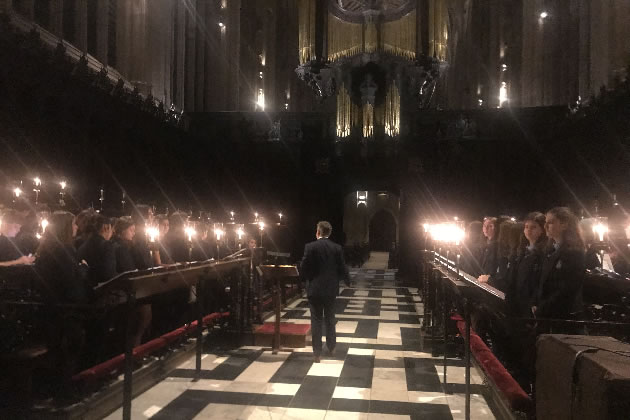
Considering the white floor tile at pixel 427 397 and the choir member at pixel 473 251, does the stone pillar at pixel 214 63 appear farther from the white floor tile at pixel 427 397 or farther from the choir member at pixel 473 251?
the white floor tile at pixel 427 397

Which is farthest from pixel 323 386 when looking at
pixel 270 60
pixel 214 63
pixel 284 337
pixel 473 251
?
pixel 270 60

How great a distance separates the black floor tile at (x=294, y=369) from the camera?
5482 mm

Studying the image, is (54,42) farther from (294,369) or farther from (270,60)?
(270,60)

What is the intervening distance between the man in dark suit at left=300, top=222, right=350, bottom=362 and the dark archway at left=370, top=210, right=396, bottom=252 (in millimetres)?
32310

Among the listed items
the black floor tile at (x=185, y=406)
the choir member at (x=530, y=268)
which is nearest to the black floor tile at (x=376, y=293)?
the black floor tile at (x=185, y=406)

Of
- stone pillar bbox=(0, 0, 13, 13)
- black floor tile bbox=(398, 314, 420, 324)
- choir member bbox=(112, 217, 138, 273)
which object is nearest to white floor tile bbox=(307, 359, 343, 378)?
choir member bbox=(112, 217, 138, 273)

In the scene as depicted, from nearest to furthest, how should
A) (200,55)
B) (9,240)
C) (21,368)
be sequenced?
(21,368)
(9,240)
(200,55)

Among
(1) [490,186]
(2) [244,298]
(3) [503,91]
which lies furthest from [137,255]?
(3) [503,91]

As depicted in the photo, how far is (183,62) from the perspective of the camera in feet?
59.8

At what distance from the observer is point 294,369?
588cm

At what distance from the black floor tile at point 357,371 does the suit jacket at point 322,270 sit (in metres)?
0.84

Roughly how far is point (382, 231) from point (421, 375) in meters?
33.3

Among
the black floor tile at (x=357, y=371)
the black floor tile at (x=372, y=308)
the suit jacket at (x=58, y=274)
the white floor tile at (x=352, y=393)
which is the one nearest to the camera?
the suit jacket at (x=58, y=274)

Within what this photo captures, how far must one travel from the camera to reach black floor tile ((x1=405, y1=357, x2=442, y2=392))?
525cm
